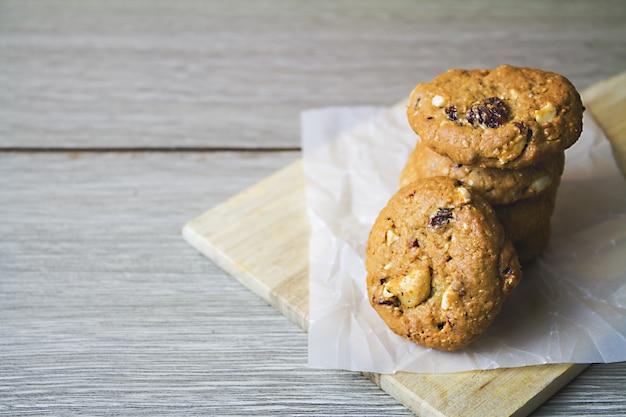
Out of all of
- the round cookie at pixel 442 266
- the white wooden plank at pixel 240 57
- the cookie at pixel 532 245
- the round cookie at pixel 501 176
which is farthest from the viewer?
the white wooden plank at pixel 240 57

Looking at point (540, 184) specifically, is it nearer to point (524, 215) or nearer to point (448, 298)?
point (524, 215)

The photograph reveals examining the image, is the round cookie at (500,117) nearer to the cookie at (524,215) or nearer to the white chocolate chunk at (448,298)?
the cookie at (524,215)

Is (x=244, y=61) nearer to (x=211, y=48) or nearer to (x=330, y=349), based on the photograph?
(x=211, y=48)

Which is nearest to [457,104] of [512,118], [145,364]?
[512,118]

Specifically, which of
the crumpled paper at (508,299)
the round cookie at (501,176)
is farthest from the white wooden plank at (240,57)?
the round cookie at (501,176)

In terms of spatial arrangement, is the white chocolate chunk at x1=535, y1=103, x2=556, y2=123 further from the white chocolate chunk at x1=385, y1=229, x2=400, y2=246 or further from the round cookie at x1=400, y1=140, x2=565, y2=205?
the white chocolate chunk at x1=385, y1=229, x2=400, y2=246

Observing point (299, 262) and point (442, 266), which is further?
point (299, 262)

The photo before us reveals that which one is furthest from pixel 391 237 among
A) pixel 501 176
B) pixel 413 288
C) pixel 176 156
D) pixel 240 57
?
pixel 240 57
